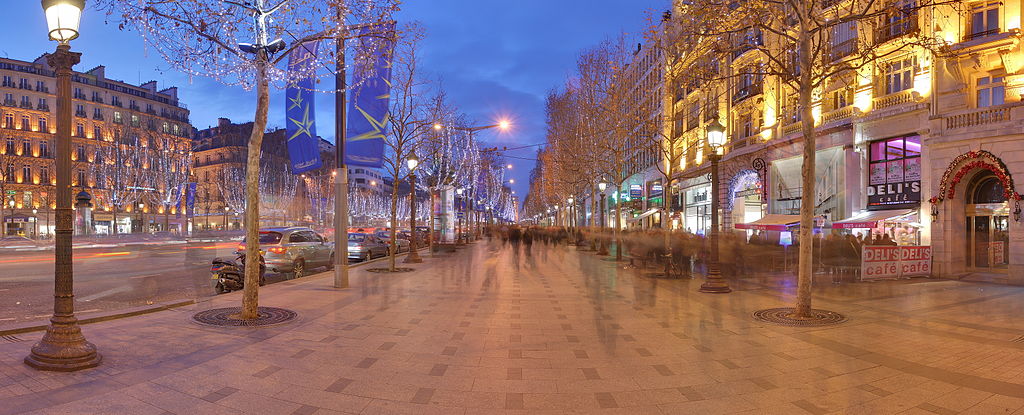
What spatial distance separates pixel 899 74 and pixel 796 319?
1657cm

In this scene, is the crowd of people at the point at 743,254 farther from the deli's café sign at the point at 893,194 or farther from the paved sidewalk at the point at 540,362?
the paved sidewalk at the point at 540,362

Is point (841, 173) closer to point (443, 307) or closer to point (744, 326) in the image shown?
point (744, 326)

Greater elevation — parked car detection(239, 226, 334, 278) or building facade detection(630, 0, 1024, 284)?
building facade detection(630, 0, 1024, 284)

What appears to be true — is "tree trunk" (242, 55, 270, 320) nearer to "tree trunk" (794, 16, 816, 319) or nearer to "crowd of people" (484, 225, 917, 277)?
"tree trunk" (794, 16, 816, 319)

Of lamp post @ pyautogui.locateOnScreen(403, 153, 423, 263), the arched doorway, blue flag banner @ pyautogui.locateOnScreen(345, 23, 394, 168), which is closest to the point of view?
blue flag banner @ pyautogui.locateOnScreen(345, 23, 394, 168)

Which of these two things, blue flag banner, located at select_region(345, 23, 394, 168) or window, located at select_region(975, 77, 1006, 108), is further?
window, located at select_region(975, 77, 1006, 108)

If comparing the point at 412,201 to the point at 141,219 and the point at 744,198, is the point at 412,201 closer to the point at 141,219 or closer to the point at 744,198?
the point at 744,198

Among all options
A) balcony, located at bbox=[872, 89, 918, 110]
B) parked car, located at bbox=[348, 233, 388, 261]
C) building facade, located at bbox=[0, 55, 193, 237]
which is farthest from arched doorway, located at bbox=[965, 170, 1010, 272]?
building facade, located at bbox=[0, 55, 193, 237]

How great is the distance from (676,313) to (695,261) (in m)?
9.17

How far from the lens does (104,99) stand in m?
67.3

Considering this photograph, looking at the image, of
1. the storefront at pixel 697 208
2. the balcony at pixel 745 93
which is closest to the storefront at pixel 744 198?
the storefront at pixel 697 208

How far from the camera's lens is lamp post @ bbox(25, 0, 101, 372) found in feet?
18.3

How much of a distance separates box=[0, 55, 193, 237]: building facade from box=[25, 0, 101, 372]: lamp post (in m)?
57.5

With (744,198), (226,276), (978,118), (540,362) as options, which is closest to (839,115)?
(978,118)
